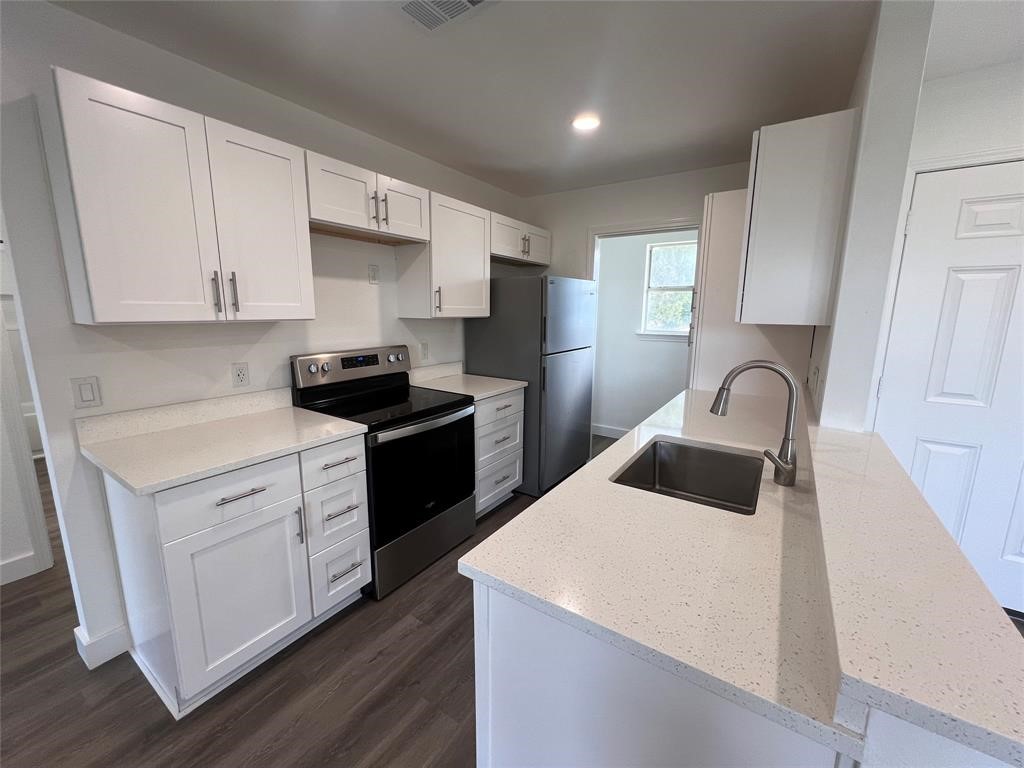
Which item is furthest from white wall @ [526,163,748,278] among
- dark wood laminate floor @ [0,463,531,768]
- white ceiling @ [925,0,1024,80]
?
dark wood laminate floor @ [0,463,531,768]

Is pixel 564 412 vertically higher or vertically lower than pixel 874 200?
lower

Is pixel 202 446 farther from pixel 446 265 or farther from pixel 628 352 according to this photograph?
pixel 628 352

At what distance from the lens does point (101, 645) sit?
1664mm

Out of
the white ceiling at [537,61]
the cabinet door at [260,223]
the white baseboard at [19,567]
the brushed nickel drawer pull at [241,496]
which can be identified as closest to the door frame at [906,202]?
the white ceiling at [537,61]

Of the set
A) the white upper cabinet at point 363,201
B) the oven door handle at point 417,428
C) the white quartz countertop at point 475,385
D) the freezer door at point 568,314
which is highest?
the white upper cabinet at point 363,201

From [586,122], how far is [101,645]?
3222 mm

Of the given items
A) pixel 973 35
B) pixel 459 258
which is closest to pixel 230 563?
pixel 459 258

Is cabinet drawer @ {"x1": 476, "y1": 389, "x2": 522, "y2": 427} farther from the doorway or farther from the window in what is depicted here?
the window

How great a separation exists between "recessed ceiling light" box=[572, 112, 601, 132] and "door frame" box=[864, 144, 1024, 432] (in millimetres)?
1364

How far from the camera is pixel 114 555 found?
5.50 ft

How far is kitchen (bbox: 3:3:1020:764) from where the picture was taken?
4.33ft

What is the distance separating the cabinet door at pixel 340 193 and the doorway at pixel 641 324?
242 centimetres

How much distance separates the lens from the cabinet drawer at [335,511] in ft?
5.55

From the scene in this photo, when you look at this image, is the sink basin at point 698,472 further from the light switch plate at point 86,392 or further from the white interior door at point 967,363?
the light switch plate at point 86,392
